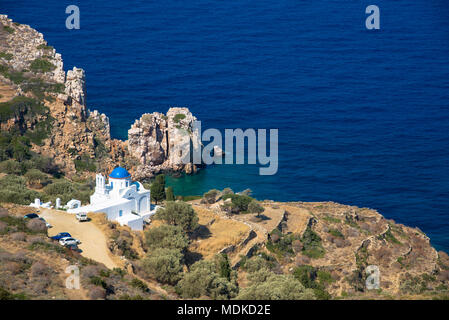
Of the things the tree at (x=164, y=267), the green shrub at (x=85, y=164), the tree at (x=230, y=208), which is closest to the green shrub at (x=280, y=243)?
the tree at (x=230, y=208)

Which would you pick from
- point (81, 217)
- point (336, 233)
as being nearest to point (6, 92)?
point (81, 217)

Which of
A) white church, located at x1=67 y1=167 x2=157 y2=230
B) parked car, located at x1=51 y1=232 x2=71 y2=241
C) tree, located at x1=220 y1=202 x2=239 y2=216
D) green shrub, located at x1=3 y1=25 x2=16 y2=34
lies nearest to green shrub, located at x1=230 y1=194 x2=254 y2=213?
tree, located at x1=220 y1=202 x2=239 y2=216

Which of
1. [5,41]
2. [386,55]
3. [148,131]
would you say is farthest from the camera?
[386,55]

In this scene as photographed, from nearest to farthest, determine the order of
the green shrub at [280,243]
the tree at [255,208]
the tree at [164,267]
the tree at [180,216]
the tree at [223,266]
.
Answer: the tree at [164,267] → the tree at [223,266] → the tree at [180,216] → the green shrub at [280,243] → the tree at [255,208]

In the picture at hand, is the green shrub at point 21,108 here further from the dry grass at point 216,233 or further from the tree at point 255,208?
the tree at point 255,208

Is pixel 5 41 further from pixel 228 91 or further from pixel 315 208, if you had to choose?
pixel 315 208

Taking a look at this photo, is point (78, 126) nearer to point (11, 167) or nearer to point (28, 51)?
point (28, 51)

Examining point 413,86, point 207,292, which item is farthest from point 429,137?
point 207,292
